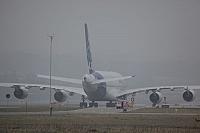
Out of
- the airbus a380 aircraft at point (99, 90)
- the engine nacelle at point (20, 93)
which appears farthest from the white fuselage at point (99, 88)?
the engine nacelle at point (20, 93)

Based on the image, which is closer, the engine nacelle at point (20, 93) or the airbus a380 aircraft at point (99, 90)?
the engine nacelle at point (20, 93)

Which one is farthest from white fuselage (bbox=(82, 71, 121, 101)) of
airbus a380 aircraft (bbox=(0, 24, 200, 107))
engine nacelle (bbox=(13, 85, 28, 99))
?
engine nacelle (bbox=(13, 85, 28, 99))

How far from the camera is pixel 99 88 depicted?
106500mm

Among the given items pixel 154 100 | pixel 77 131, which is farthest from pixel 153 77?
pixel 77 131

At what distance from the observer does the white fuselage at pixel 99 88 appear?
332 feet

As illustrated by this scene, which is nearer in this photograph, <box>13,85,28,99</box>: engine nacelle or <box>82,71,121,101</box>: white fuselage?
<box>13,85,28,99</box>: engine nacelle

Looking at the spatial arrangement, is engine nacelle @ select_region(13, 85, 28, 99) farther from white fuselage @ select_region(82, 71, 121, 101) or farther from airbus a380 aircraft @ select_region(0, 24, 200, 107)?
white fuselage @ select_region(82, 71, 121, 101)

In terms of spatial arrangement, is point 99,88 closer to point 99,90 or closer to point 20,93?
point 99,90

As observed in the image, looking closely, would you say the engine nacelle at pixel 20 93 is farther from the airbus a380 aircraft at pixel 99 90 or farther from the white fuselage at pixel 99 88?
the white fuselage at pixel 99 88

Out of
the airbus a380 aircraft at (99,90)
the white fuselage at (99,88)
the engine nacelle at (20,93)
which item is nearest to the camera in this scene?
the engine nacelle at (20,93)

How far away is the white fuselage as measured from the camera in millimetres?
101306

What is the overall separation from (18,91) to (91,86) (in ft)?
46.6

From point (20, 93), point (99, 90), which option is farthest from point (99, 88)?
point (20, 93)

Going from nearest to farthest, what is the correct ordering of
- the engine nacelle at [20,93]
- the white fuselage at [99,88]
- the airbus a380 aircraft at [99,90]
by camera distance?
the engine nacelle at [20,93] → the airbus a380 aircraft at [99,90] → the white fuselage at [99,88]
